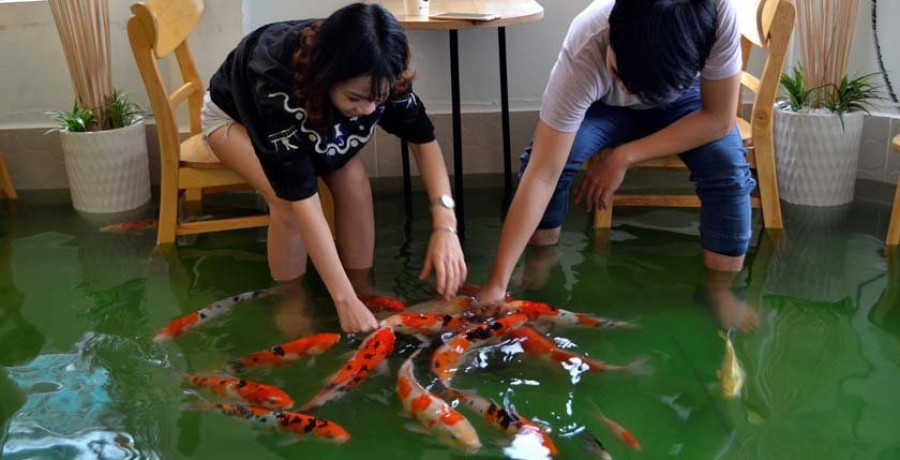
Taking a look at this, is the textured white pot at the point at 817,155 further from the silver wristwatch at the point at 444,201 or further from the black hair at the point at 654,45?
the silver wristwatch at the point at 444,201

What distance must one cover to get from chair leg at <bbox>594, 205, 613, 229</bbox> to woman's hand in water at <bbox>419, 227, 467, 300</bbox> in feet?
3.32

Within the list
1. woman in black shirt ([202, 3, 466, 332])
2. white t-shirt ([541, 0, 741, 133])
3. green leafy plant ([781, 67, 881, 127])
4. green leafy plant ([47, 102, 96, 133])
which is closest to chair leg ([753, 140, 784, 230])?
green leafy plant ([781, 67, 881, 127])

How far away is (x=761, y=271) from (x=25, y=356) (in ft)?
6.96

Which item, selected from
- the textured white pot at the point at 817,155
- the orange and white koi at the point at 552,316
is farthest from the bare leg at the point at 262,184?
the textured white pot at the point at 817,155

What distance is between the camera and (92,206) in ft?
12.0

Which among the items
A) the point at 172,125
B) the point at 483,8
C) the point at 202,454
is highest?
the point at 483,8

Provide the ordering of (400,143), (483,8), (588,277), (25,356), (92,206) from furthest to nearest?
(400,143)
(92,206)
(483,8)
(588,277)
(25,356)

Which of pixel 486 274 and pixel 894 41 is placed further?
pixel 894 41

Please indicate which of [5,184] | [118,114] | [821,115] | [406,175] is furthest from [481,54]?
[5,184]

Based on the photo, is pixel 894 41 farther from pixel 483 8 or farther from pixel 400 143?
pixel 400 143

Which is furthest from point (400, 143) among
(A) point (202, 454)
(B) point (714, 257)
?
(A) point (202, 454)

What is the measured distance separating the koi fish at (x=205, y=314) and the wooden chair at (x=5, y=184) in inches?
60.9

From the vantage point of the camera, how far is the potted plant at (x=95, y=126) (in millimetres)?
3557

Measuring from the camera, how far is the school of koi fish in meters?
2.05
